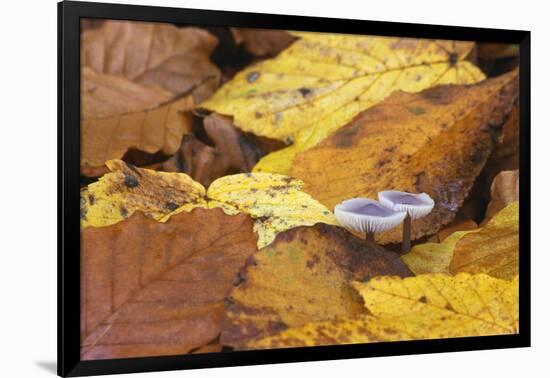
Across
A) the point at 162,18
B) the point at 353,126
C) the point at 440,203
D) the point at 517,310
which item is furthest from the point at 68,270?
the point at 517,310

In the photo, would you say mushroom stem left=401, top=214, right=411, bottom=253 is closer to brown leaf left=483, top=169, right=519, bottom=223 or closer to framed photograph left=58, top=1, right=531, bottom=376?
framed photograph left=58, top=1, right=531, bottom=376

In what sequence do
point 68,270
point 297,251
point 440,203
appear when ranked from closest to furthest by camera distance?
1. point 68,270
2. point 297,251
3. point 440,203

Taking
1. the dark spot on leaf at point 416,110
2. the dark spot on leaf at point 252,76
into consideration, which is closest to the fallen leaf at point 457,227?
the dark spot on leaf at point 416,110

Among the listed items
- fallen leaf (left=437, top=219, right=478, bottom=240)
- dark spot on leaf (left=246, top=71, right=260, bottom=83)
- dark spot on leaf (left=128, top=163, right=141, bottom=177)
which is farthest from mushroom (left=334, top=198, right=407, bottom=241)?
dark spot on leaf (left=128, top=163, right=141, bottom=177)

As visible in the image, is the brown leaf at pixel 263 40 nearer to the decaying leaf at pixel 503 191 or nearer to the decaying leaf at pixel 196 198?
→ the decaying leaf at pixel 196 198

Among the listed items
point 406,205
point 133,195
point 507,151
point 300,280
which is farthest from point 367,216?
point 133,195

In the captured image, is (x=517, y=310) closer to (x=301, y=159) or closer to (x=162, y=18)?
(x=301, y=159)
